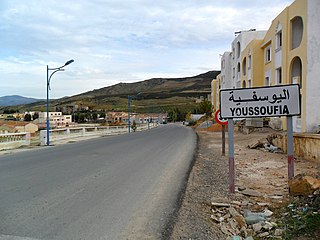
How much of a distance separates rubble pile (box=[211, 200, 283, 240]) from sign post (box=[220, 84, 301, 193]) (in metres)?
1.28

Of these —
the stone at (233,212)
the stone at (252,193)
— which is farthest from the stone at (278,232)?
the stone at (252,193)

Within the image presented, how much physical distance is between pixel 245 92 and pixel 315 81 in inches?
673

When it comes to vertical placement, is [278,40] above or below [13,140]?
above

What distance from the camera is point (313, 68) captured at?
22.9 m

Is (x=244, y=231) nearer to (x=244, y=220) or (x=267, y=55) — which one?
(x=244, y=220)

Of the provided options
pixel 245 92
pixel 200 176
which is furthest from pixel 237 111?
pixel 200 176

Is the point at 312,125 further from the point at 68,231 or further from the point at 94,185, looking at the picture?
the point at 68,231

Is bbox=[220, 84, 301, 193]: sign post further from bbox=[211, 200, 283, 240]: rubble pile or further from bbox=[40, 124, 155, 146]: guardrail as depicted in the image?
bbox=[40, 124, 155, 146]: guardrail

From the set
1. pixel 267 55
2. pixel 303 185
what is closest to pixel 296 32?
pixel 267 55

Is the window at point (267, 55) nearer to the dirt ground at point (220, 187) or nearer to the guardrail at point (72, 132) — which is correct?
the guardrail at point (72, 132)

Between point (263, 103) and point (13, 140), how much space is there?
19502 millimetres

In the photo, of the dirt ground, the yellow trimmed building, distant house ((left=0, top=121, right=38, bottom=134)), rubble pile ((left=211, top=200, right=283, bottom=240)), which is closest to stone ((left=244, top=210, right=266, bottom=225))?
rubble pile ((left=211, top=200, right=283, bottom=240))

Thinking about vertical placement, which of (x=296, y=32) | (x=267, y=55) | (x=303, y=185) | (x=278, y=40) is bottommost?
(x=303, y=185)

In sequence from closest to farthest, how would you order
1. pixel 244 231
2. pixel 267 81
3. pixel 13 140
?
1. pixel 244 231
2. pixel 13 140
3. pixel 267 81
